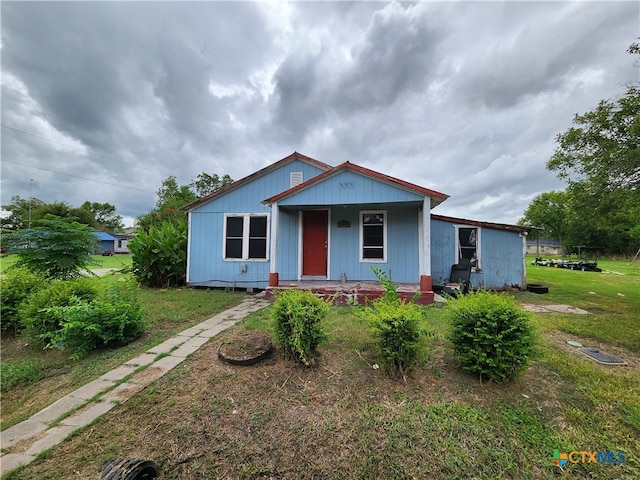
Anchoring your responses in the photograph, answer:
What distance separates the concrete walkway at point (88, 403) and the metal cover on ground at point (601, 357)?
5.24 m

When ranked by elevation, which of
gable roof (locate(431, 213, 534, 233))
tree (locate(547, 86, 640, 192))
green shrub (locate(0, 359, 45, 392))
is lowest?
green shrub (locate(0, 359, 45, 392))

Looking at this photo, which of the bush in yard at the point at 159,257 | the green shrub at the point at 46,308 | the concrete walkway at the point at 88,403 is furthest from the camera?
the bush in yard at the point at 159,257

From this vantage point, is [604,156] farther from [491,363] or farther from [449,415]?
[449,415]

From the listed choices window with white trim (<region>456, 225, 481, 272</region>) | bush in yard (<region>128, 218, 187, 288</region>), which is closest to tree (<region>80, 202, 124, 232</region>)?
bush in yard (<region>128, 218, 187, 288</region>)

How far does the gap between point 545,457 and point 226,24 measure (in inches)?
430

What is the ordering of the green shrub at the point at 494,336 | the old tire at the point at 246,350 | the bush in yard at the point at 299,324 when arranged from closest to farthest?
1. the green shrub at the point at 494,336
2. the bush in yard at the point at 299,324
3. the old tire at the point at 246,350

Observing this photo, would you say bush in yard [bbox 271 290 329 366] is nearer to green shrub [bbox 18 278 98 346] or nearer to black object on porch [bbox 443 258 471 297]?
green shrub [bbox 18 278 98 346]

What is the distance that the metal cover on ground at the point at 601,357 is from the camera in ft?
9.99

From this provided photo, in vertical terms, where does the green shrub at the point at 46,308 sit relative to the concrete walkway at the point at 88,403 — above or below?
above

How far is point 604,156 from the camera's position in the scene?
5.38 metres

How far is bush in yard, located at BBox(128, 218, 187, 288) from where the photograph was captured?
28.1ft

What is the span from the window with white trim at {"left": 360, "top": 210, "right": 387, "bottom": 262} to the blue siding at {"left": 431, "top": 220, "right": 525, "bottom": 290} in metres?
2.15

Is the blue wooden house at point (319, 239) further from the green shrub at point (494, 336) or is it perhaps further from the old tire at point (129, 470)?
the old tire at point (129, 470)

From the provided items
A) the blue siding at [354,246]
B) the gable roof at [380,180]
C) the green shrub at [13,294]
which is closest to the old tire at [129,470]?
the green shrub at [13,294]
